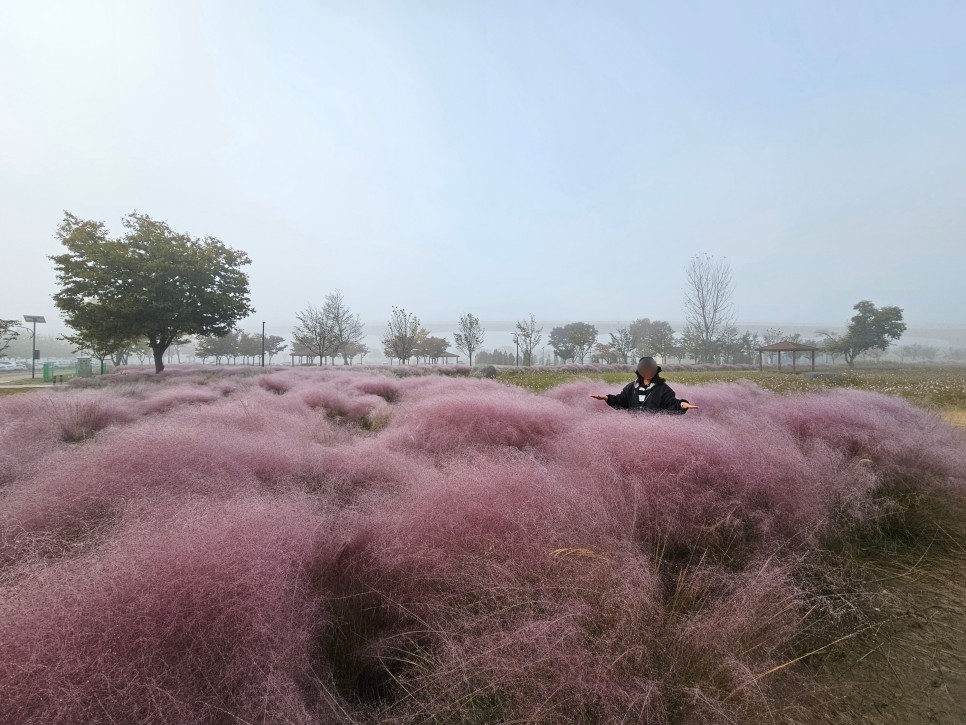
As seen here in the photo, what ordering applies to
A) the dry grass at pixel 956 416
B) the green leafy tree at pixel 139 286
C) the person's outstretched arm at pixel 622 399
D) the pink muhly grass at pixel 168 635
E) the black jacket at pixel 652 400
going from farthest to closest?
the green leafy tree at pixel 139 286
the dry grass at pixel 956 416
the person's outstretched arm at pixel 622 399
the black jacket at pixel 652 400
the pink muhly grass at pixel 168 635

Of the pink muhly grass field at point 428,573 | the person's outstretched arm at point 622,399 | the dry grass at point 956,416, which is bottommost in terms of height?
the dry grass at point 956,416

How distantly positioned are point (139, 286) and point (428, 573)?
23.9 metres

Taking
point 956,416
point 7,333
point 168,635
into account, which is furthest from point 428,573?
point 7,333

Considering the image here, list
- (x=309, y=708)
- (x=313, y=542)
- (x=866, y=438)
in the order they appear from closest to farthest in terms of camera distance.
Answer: (x=309, y=708) < (x=313, y=542) < (x=866, y=438)

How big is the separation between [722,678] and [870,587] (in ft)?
Answer: 5.68

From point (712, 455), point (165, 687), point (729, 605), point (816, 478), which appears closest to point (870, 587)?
point (816, 478)

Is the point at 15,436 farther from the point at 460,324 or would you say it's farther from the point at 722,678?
the point at 460,324

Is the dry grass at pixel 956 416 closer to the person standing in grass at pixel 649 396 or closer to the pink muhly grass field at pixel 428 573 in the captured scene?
the pink muhly grass field at pixel 428 573

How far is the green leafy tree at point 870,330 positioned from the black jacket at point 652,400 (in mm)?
53952

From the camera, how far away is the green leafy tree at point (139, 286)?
18297mm

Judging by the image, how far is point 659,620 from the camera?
1472mm

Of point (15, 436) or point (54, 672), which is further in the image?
point (15, 436)

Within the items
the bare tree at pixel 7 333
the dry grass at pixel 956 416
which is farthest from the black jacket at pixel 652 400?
the bare tree at pixel 7 333

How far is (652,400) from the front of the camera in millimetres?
4625
